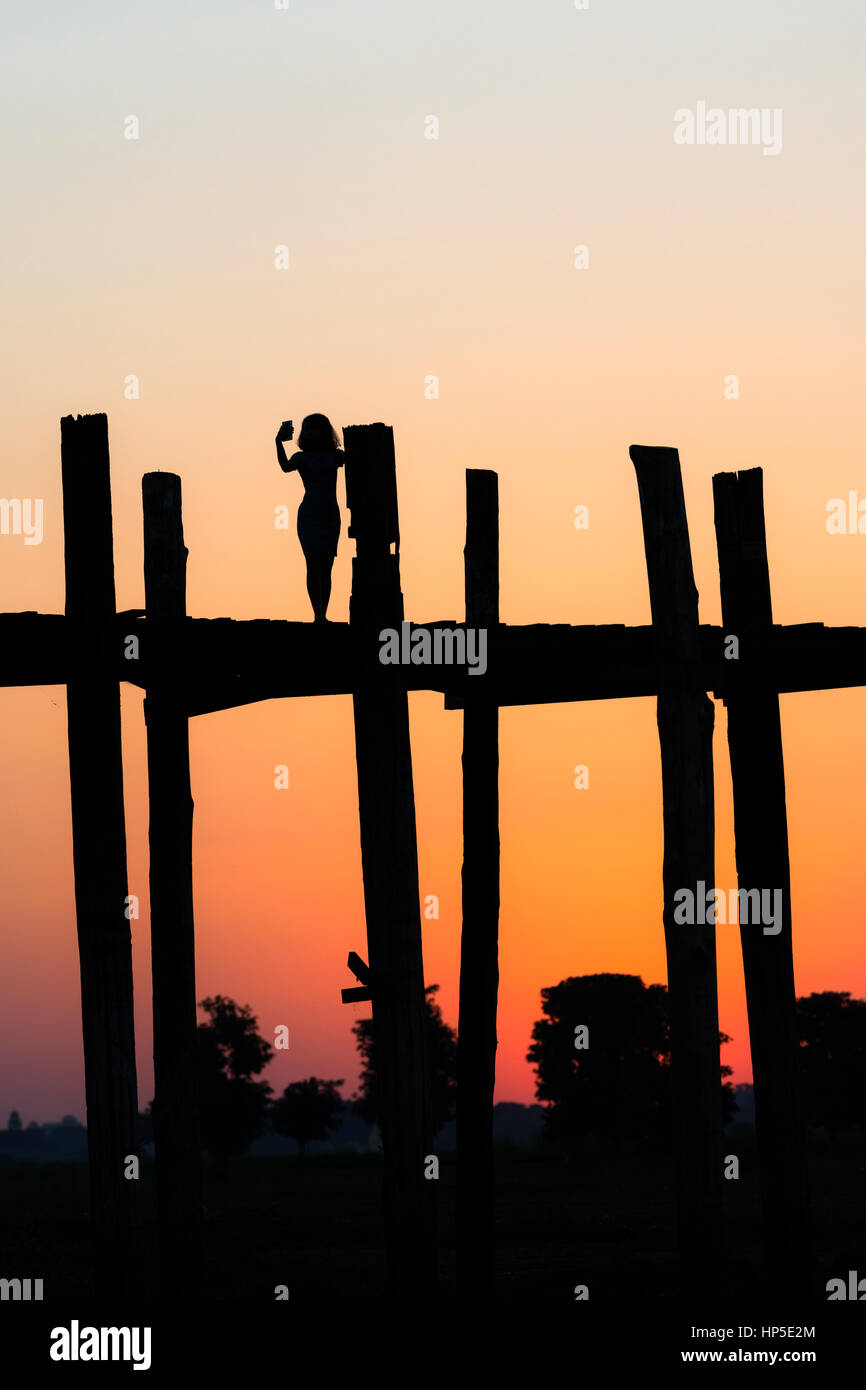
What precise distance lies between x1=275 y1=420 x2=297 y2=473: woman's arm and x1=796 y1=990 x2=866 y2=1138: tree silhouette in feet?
271

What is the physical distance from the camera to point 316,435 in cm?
1139

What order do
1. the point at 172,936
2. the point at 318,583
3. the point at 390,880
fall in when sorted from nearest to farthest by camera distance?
1. the point at 390,880
2. the point at 172,936
3. the point at 318,583

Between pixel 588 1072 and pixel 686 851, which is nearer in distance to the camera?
pixel 686 851

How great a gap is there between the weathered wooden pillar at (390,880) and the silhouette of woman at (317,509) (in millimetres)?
1589

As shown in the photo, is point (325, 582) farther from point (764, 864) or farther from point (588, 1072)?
point (588, 1072)

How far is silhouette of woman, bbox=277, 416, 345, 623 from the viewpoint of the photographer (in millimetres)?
11164

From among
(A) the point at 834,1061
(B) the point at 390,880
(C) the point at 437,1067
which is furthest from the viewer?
(A) the point at 834,1061

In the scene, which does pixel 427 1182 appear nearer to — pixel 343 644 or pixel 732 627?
pixel 343 644

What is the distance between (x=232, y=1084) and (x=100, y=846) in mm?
79838

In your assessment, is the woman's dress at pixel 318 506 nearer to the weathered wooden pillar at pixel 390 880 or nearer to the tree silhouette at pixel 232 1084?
the weathered wooden pillar at pixel 390 880

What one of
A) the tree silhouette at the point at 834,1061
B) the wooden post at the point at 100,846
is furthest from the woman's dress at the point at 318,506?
the tree silhouette at the point at 834,1061

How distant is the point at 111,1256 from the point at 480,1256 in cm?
224

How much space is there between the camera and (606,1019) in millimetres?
86938

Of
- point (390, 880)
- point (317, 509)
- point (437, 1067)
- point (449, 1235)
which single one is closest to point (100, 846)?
point (390, 880)
